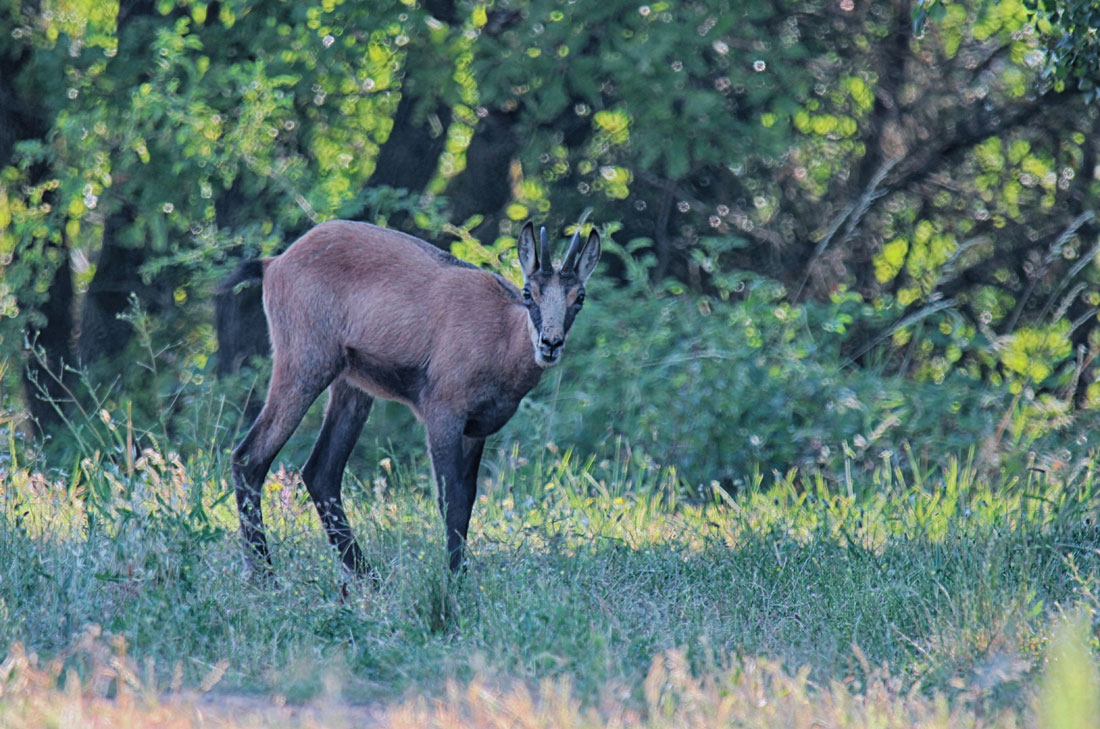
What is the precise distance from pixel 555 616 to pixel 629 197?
23.2ft

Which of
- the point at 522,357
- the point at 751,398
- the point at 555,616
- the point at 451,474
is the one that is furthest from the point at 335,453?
the point at 751,398

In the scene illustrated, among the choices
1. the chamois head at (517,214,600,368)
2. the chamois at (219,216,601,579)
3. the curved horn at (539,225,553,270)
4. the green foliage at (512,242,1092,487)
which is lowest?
the green foliage at (512,242,1092,487)

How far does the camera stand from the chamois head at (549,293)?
6.05 metres

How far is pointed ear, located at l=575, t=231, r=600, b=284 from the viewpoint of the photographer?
21.2 feet

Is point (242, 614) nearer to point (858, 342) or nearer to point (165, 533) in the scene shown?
point (165, 533)

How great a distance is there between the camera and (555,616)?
506 cm

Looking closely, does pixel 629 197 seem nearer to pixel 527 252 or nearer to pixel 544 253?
pixel 527 252

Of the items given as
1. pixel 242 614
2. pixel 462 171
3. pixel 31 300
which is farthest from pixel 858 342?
pixel 242 614

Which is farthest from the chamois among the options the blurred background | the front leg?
the blurred background

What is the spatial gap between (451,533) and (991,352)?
19.8 feet

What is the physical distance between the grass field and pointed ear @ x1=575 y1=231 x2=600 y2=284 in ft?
3.90

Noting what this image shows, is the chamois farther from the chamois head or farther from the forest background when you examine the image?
the forest background

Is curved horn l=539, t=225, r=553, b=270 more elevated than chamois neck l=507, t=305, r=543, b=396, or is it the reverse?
curved horn l=539, t=225, r=553, b=270

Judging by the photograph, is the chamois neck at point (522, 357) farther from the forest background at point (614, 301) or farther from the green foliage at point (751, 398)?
the green foliage at point (751, 398)
